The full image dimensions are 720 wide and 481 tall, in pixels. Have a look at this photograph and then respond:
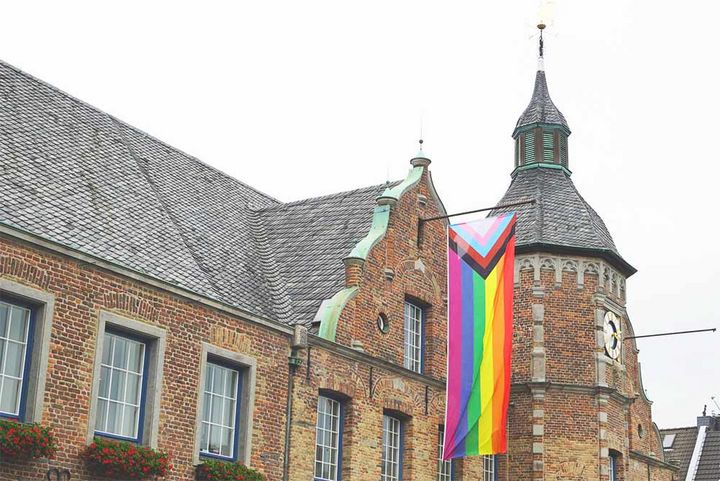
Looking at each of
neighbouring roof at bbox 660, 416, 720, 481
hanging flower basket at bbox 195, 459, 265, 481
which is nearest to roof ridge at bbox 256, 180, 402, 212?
hanging flower basket at bbox 195, 459, 265, 481

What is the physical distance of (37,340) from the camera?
16.3 meters

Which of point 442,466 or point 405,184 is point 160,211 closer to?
point 405,184

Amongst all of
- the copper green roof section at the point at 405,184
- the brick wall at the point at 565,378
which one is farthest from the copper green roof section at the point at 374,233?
the brick wall at the point at 565,378

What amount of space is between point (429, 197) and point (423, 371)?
4.28 m

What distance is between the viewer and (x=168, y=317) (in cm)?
1870

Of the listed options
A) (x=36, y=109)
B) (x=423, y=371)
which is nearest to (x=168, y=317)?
(x=36, y=109)

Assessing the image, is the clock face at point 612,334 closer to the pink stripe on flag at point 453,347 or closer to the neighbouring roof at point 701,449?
the pink stripe on flag at point 453,347

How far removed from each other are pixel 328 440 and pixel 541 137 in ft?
54.1

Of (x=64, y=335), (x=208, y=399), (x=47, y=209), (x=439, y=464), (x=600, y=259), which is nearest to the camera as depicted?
(x=64, y=335)

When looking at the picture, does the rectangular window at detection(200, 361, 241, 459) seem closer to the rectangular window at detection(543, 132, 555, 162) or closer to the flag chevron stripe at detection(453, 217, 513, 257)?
the flag chevron stripe at detection(453, 217, 513, 257)

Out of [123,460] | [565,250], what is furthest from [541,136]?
Answer: [123,460]

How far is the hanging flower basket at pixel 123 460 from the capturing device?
1664 cm

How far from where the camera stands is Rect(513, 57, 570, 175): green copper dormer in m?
35.1

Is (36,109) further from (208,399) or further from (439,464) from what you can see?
(439,464)
